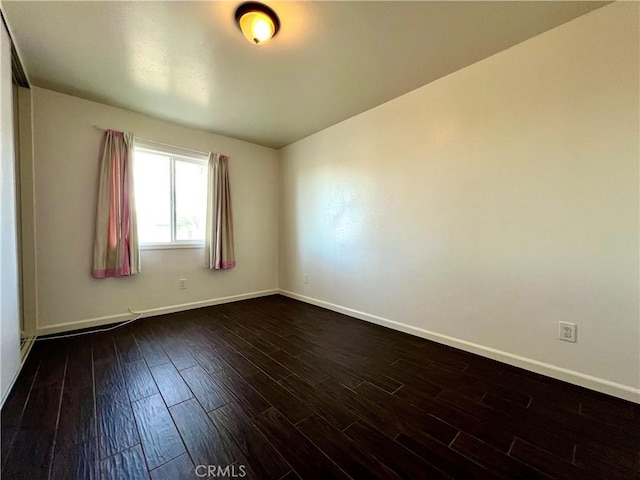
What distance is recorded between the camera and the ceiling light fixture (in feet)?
5.16

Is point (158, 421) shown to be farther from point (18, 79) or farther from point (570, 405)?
point (18, 79)

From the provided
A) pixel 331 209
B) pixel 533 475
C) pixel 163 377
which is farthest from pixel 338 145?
pixel 533 475

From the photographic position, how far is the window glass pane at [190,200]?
337 cm

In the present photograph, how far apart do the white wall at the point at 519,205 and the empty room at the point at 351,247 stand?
0.04ft

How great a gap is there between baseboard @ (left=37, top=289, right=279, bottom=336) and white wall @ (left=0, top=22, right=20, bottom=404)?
78 cm

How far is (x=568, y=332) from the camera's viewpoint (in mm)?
1745

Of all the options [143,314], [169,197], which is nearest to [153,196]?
[169,197]

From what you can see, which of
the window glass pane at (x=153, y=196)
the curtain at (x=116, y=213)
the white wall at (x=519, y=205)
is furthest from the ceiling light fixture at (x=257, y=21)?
the window glass pane at (x=153, y=196)

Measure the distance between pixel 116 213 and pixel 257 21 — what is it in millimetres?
2407

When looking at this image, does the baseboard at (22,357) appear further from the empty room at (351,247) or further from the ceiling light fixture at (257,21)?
the ceiling light fixture at (257,21)

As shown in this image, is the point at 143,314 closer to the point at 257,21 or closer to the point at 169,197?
the point at 169,197

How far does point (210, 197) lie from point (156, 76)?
5.00 ft

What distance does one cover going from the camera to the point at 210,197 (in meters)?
3.51

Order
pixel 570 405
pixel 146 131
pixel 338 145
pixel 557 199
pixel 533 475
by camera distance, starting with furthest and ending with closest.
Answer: pixel 338 145 < pixel 146 131 < pixel 557 199 < pixel 570 405 < pixel 533 475
